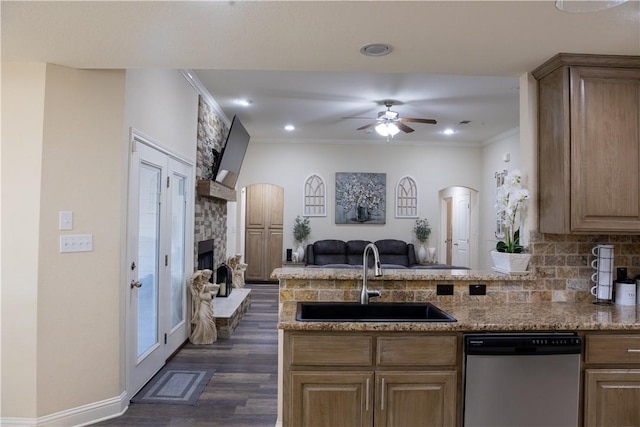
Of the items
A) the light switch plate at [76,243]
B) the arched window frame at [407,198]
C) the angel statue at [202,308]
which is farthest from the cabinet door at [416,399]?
the arched window frame at [407,198]

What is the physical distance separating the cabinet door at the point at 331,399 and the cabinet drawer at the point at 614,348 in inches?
45.3

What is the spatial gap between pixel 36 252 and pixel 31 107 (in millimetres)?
897

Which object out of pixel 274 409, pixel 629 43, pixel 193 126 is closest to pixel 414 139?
pixel 193 126

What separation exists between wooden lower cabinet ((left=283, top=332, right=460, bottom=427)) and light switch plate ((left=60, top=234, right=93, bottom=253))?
1.56 m

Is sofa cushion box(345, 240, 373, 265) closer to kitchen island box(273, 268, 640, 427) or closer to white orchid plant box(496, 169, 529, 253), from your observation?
white orchid plant box(496, 169, 529, 253)

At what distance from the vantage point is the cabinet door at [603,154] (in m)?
2.24

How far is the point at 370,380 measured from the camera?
1914 mm

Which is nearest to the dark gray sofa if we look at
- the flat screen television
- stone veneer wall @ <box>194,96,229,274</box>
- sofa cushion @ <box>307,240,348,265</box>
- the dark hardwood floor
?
sofa cushion @ <box>307,240,348,265</box>

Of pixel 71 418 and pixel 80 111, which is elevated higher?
pixel 80 111

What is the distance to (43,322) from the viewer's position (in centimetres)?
240

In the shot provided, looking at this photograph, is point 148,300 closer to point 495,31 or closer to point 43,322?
point 43,322

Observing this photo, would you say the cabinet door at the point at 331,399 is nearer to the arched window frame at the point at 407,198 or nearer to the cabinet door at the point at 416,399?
the cabinet door at the point at 416,399

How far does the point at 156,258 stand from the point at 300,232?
411 cm

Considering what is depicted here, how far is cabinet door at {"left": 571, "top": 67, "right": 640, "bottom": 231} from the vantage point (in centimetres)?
224
